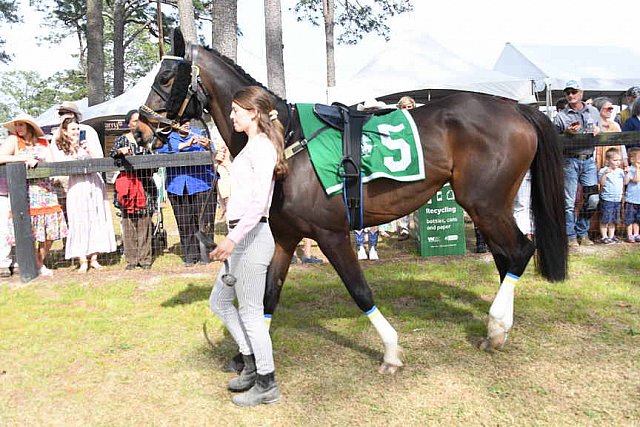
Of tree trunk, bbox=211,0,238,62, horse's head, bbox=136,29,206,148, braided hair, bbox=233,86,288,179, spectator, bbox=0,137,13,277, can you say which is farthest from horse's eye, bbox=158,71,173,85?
tree trunk, bbox=211,0,238,62

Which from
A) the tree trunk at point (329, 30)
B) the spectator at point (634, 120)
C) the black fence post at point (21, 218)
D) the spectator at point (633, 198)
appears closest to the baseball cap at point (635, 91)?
the spectator at point (634, 120)

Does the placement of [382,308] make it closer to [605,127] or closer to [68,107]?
[68,107]

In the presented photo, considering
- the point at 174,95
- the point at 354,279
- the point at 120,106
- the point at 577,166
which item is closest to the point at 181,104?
the point at 174,95

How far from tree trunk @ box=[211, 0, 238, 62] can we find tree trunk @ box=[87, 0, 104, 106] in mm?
12112

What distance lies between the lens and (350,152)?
3.57 metres

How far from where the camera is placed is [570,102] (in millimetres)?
6863

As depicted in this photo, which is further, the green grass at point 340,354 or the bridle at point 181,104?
the bridle at point 181,104

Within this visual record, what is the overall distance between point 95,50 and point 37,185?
14.6m

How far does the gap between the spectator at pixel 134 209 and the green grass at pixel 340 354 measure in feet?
2.83

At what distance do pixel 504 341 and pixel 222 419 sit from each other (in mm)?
2134

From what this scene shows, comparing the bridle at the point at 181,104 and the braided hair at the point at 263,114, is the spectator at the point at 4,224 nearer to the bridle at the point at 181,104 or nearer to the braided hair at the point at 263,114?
the bridle at the point at 181,104

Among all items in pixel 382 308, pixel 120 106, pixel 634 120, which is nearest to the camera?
pixel 382 308

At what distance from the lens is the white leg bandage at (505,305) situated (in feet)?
12.8

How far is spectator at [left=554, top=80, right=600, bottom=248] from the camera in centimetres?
675
